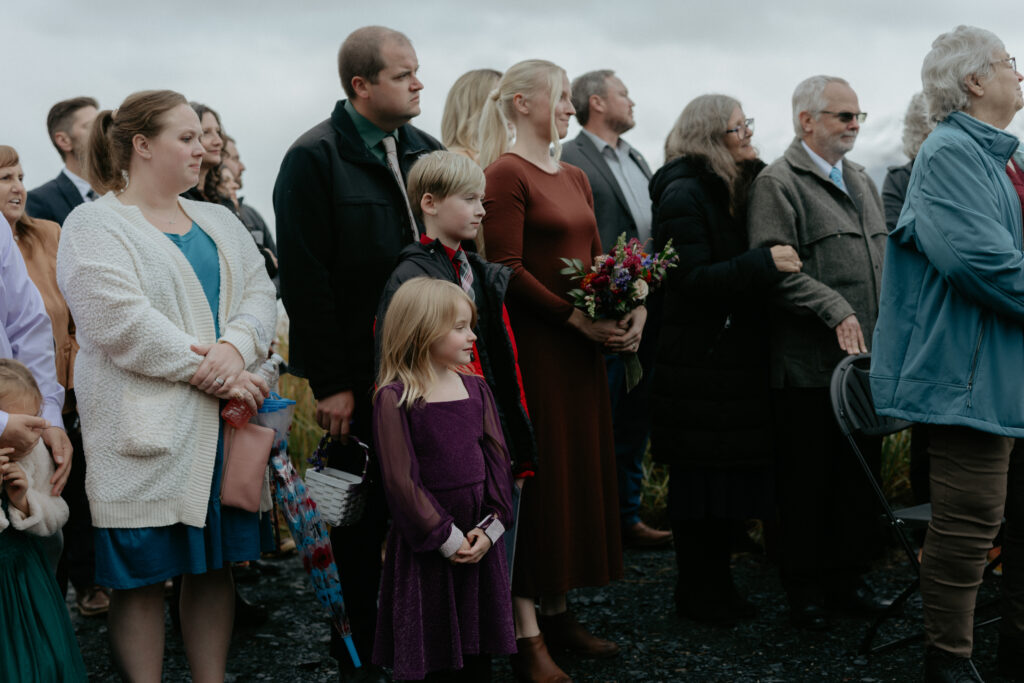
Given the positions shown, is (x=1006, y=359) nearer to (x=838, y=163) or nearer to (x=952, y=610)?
(x=952, y=610)

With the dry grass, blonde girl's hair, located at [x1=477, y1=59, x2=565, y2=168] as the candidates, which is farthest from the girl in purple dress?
the dry grass

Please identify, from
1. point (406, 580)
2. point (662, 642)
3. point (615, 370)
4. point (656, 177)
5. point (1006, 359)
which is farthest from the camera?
point (615, 370)

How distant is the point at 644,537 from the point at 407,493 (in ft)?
11.2

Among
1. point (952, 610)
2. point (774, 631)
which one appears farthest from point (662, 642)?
point (952, 610)

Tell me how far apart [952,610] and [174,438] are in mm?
2795

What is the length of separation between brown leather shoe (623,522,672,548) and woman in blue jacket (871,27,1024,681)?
2.58 metres

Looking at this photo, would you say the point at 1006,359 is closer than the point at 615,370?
Yes

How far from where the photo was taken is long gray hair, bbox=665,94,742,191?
197 inches

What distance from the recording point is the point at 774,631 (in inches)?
191

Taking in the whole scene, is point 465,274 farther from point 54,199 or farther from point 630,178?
point 630,178

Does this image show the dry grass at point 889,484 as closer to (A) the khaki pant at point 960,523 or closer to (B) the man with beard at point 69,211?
(A) the khaki pant at point 960,523

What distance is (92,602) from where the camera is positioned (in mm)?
5449

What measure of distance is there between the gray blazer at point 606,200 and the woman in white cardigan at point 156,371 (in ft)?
9.47

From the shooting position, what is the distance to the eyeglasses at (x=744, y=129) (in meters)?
5.09
